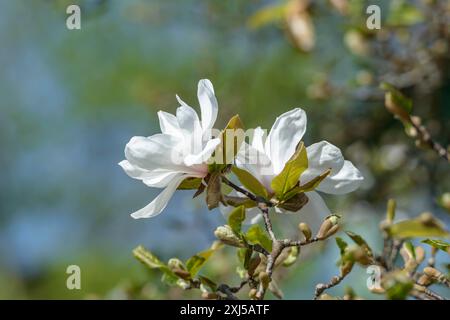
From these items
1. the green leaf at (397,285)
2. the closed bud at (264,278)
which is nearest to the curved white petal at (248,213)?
the closed bud at (264,278)

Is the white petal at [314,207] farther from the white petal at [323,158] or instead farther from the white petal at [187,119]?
the white petal at [187,119]

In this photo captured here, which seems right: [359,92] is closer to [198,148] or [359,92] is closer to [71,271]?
[71,271]

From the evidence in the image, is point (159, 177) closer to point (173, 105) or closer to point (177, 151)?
point (177, 151)

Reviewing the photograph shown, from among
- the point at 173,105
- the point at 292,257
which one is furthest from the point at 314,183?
the point at 173,105

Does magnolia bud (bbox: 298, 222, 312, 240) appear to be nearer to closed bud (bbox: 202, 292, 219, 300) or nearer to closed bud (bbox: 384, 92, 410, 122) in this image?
closed bud (bbox: 202, 292, 219, 300)

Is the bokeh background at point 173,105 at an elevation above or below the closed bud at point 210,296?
above

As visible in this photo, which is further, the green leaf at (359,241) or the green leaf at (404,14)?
the green leaf at (404,14)
